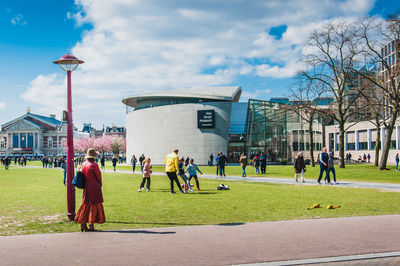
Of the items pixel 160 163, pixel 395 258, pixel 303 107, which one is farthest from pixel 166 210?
pixel 160 163

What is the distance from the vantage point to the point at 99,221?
7977mm

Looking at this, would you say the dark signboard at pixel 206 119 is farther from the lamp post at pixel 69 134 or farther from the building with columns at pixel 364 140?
the lamp post at pixel 69 134

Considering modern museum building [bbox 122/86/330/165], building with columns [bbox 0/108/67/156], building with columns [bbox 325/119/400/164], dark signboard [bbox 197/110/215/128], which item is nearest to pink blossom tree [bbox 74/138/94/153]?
building with columns [bbox 0/108/67/156]

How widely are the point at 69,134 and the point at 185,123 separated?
1889 inches

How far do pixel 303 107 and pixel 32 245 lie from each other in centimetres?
3399

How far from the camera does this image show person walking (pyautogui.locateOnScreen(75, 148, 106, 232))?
7.92 meters

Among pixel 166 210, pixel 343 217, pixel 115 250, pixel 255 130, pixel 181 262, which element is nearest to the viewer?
pixel 181 262

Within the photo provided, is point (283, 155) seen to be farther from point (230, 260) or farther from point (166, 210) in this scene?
point (230, 260)

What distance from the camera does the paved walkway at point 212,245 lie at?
573 centimetres

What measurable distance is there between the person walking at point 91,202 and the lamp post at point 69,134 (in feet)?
4.12

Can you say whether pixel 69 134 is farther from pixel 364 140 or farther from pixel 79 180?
pixel 364 140

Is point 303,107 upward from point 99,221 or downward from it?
upward

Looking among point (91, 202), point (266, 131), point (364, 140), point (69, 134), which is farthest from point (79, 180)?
point (364, 140)

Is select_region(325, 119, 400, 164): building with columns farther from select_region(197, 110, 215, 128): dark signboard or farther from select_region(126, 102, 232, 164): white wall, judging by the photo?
select_region(197, 110, 215, 128): dark signboard
